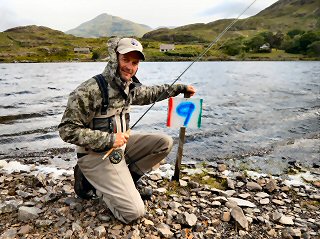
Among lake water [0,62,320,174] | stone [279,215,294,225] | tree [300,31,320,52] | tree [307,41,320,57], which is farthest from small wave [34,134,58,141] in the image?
tree [300,31,320,52]

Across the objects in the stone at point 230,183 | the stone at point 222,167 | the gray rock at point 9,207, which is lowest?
the stone at point 222,167

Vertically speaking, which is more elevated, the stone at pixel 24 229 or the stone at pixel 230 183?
the stone at pixel 24 229

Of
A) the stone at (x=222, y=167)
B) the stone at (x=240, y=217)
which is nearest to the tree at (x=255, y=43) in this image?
the stone at (x=222, y=167)

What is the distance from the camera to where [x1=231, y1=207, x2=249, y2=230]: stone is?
529 centimetres

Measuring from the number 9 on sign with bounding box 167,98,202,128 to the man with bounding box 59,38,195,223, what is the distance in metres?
1.27

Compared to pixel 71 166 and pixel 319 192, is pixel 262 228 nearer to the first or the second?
pixel 319 192

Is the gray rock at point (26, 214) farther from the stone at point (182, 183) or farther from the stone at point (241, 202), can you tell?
the stone at point (241, 202)

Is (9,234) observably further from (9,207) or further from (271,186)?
(271,186)

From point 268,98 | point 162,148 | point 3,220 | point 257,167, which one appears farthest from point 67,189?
point 268,98

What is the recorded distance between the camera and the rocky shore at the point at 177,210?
502cm

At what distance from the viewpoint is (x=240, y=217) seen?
543 centimetres

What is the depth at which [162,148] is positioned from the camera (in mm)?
6152

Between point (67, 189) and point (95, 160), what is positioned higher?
point (95, 160)

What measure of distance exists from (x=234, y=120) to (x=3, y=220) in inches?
481
